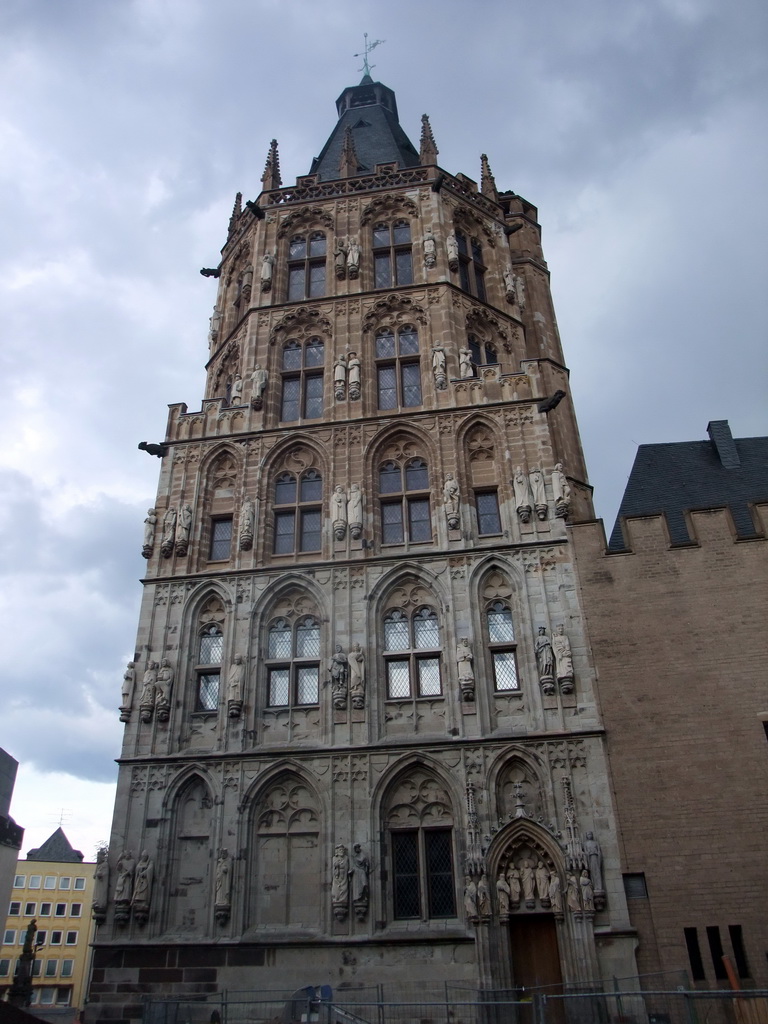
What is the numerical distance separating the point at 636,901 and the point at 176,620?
1043 cm

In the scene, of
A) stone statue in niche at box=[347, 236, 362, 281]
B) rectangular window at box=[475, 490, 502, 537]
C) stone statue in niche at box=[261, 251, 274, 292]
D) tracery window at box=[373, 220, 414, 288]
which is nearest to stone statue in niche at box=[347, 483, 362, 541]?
rectangular window at box=[475, 490, 502, 537]

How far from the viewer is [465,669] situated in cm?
1662

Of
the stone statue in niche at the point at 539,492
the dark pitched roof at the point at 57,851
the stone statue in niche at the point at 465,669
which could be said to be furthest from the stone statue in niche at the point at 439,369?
the dark pitched roof at the point at 57,851

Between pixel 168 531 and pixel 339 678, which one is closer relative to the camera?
pixel 339 678

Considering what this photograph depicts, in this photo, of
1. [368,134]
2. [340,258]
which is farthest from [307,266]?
[368,134]

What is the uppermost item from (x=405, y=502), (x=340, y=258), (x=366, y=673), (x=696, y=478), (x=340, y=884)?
(x=340, y=258)

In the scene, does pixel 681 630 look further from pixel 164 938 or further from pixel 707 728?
pixel 164 938

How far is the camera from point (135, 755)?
55.5 feet

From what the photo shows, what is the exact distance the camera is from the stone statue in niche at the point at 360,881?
1498cm

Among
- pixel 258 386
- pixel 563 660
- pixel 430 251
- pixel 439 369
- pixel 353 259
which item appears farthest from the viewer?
pixel 353 259

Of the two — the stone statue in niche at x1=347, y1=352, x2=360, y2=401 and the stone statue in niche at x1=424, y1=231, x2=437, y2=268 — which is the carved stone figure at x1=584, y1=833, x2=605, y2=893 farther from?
the stone statue in niche at x1=424, y1=231, x2=437, y2=268

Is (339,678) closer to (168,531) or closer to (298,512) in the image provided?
(298,512)

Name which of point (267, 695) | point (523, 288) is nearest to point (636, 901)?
point (267, 695)

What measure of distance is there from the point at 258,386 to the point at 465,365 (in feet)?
17.0
